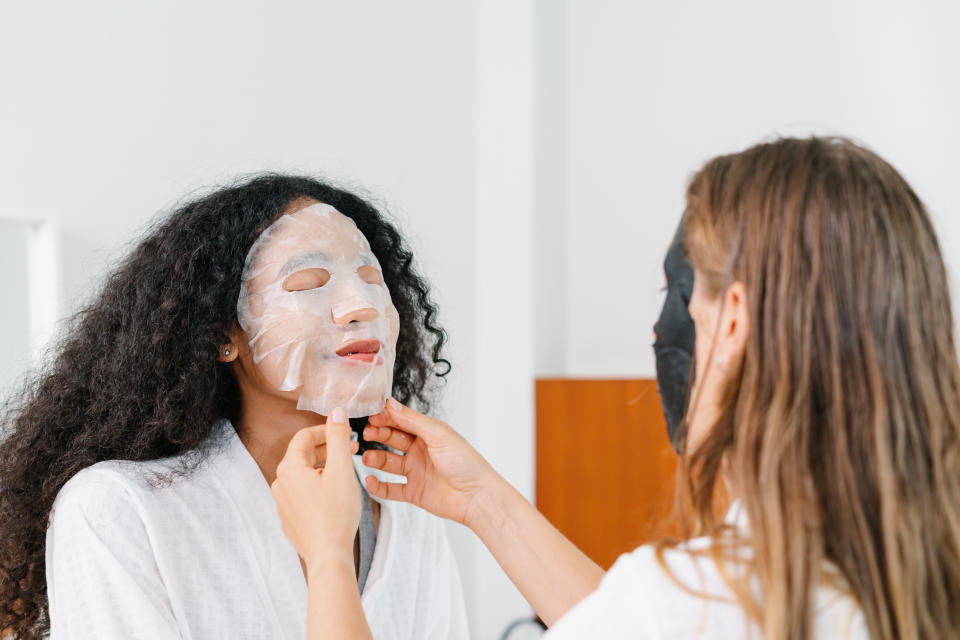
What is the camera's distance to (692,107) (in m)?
2.38

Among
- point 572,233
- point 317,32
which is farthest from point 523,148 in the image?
point 317,32

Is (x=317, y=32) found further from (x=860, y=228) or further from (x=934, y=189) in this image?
(x=860, y=228)

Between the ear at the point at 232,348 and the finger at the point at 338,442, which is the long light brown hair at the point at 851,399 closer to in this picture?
the finger at the point at 338,442

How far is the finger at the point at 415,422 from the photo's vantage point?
3.81 feet

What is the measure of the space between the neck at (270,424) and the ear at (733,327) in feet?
2.22

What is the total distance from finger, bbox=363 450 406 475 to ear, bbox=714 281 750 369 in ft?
1.94

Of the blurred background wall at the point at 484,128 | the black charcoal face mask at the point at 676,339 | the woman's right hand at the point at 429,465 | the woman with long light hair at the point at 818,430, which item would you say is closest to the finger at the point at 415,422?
the woman's right hand at the point at 429,465

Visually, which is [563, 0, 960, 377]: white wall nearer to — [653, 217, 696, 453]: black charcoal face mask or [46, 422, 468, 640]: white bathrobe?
[653, 217, 696, 453]: black charcoal face mask

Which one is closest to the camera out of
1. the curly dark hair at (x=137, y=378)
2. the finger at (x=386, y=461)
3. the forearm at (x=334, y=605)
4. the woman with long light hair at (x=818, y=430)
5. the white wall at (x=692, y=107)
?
the woman with long light hair at (x=818, y=430)

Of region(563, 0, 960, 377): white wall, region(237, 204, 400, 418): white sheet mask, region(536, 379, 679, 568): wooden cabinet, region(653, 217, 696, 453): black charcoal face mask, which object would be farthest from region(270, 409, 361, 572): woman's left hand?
region(563, 0, 960, 377): white wall

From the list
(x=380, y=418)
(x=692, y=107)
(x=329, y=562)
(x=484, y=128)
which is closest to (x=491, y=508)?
(x=380, y=418)

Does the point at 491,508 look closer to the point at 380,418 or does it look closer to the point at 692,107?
the point at 380,418

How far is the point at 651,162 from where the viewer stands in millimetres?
2453

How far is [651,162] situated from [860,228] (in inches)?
71.3
